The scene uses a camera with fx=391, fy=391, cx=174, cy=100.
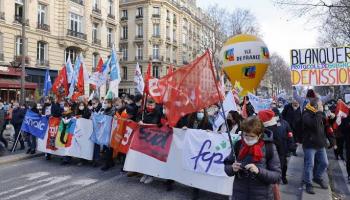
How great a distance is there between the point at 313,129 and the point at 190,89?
8.53 ft

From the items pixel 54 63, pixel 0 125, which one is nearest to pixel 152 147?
pixel 0 125

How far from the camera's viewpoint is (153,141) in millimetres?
7855

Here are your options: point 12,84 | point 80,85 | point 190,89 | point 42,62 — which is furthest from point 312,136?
point 42,62

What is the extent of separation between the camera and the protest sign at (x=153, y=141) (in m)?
7.60

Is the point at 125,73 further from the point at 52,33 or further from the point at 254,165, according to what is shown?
the point at 254,165

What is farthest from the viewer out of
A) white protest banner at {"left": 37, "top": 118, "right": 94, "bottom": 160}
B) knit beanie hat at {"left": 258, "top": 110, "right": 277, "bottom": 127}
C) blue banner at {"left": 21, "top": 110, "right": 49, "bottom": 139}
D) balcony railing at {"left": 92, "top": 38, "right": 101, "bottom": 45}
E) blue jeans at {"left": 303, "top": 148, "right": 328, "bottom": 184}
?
balcony railing at {"left": 92, "top": 38, "right": 101, "bottom": 45}

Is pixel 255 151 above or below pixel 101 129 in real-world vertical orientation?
above

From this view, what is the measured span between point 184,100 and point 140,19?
5853 centimetres

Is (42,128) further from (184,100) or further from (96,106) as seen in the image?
(184,100)

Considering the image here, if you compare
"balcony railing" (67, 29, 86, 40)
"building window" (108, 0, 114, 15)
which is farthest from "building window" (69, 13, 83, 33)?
"building window" (108, 0, 114, 15)

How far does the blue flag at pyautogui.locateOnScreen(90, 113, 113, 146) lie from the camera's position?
30.8 feet

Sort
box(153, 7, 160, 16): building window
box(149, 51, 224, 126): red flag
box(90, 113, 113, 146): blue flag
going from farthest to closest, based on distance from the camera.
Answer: box(153, 7, 160, 16): building window < box(90, 113, 113, 146): blue flag < box(149, 51, 224, 126): red flag

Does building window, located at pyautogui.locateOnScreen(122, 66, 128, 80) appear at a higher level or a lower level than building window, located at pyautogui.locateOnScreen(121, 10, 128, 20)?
lower

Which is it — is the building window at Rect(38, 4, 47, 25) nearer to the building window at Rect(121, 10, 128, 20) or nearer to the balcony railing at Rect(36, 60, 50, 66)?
the balcony railing at Rect(36, 60, 50, 66)
